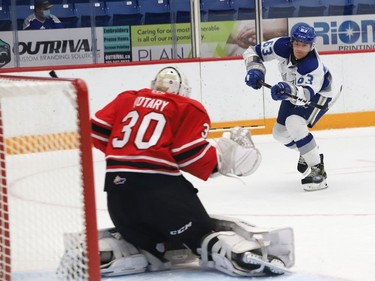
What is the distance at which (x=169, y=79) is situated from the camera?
3.55 metres

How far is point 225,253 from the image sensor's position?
3336 millimetres

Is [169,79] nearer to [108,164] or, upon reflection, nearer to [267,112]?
[108,164]

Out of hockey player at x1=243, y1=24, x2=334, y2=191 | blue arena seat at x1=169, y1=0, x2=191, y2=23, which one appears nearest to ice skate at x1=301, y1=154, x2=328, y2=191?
hockey player at x1=243, y1=24, x2=334, y2=191

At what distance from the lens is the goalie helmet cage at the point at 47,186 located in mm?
2387

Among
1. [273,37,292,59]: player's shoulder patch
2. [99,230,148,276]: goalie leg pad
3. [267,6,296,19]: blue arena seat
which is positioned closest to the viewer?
[99,230,148,276]: goalie leg pad

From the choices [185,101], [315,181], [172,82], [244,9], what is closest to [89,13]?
[244,9]

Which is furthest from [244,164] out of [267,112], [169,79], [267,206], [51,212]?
[267,112]

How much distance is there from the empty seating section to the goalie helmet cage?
4.51 meters

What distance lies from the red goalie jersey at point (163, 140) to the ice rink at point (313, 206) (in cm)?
36

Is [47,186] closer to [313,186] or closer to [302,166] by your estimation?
[313,186]

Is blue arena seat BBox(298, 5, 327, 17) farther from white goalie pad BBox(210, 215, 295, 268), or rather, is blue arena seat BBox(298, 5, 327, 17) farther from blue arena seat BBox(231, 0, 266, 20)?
white goalie pad BBox(210, 215, 295, 268)

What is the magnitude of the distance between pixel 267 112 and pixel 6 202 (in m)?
5.34

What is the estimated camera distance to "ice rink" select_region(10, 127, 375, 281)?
3.49 metres

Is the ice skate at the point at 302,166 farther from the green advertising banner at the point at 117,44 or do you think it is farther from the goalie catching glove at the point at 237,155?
the green advertising banner at the point at 117,44
